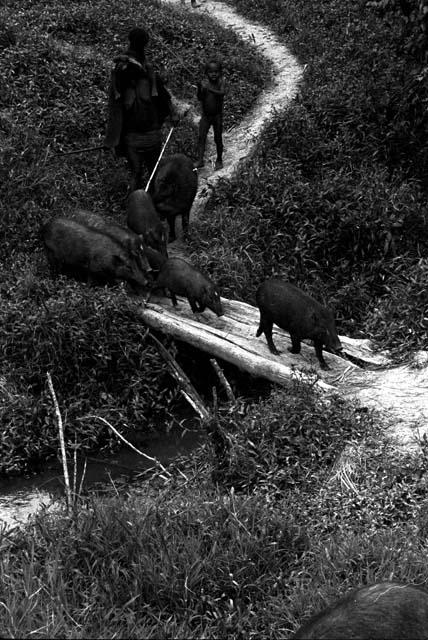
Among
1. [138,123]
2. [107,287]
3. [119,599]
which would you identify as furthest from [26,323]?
[119,599]

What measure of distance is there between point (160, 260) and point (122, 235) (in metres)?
0.47

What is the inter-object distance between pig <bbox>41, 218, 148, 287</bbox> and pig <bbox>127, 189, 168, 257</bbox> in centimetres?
69

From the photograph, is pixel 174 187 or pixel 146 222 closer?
pixel 146 222

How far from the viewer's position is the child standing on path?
43.2 feet

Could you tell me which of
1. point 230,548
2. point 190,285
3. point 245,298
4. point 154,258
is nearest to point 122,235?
point 154,258

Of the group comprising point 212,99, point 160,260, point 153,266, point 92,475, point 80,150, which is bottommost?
point 92,475

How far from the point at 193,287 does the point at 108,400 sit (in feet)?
4.53

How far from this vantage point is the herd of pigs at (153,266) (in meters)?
9.22

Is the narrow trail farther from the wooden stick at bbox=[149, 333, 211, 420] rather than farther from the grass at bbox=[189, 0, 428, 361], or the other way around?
the grass at bbox=[189, 0, 428, 361]

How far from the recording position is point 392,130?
13.7 m

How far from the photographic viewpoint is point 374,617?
4.85 meters

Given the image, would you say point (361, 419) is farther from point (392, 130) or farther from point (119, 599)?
point (392, 130)

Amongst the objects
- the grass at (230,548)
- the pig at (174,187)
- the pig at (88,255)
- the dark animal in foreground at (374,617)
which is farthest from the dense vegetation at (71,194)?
the dark animal in foreground at (374,617)

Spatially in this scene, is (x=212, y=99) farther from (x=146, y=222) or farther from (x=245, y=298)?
(x=245, y=298)
